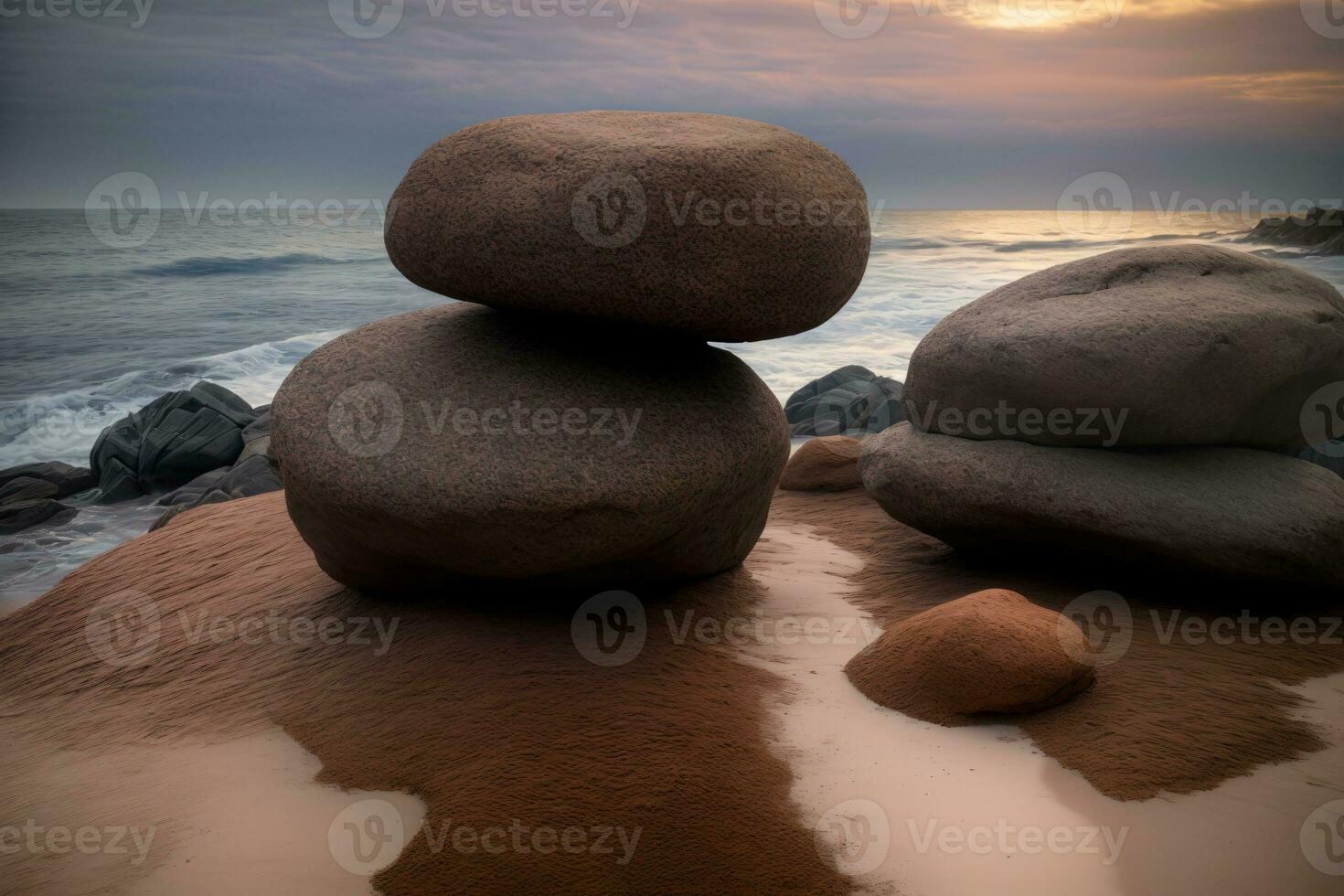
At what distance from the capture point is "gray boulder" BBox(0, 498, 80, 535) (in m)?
10.7

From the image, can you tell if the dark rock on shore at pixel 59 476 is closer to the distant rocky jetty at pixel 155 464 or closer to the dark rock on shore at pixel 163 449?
the distant rocky jetty at pixel 155 464

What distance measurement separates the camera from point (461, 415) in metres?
4.94

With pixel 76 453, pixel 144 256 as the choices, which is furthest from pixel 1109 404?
pixel 144 256

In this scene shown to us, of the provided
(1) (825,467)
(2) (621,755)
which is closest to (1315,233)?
(1) (825,467)

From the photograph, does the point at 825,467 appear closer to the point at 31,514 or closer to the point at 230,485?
the point at 230,485

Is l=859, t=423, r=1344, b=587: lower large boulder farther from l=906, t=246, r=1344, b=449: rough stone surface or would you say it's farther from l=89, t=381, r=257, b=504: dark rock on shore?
l=89, t=381, r=257, b=504: dark rock on shore

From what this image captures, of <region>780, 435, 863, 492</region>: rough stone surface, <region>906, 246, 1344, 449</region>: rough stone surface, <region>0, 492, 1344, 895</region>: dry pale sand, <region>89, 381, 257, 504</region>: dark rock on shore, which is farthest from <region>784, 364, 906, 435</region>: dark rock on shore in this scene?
<region>89, 381, 257, 504</region>: dark rock on shore

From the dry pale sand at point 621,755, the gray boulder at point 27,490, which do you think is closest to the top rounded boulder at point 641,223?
the dry pale sand at point 621,755

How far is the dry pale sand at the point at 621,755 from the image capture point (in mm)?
3713

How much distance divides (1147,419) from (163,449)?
35.6 feet

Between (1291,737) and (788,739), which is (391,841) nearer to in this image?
(788,739)

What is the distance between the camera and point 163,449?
11.8m

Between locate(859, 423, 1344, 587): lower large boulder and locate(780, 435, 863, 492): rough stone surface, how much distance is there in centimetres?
248

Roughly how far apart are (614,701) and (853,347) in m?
18.2
